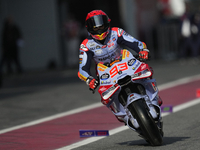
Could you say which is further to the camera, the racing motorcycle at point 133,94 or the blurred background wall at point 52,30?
the blurred background wall at point 52,30

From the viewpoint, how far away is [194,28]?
21.9 meters

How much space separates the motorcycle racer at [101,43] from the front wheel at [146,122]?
1.78 feet

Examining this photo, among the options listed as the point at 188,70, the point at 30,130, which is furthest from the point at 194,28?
the point at 30,130

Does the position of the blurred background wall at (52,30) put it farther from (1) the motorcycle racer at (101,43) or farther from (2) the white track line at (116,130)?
(1) the motorcycle racer at (101,43)

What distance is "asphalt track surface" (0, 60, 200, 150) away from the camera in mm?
7209

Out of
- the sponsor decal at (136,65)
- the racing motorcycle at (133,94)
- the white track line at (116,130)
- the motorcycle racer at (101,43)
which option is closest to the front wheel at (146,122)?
the racing motorcycle at (133,94)

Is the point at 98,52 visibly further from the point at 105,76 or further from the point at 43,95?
the point at 43,95

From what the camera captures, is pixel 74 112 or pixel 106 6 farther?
pixel 106 6

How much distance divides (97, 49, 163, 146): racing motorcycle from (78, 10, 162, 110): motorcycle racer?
187mm

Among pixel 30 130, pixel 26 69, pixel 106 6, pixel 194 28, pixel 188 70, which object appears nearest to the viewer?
pixel 30 130

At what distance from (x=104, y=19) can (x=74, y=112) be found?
404 cm

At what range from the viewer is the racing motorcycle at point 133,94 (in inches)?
250

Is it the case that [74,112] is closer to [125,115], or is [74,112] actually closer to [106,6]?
[125,115]

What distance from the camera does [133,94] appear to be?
21.4ft
